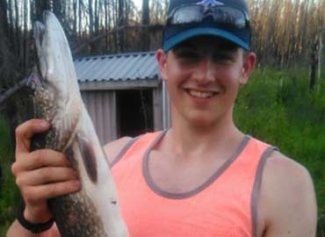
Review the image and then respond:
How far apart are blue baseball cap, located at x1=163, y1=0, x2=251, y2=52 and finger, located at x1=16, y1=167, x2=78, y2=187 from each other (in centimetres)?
51

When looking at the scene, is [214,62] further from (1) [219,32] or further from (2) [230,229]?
(2) [230,229]

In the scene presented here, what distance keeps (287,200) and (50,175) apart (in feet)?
2.11

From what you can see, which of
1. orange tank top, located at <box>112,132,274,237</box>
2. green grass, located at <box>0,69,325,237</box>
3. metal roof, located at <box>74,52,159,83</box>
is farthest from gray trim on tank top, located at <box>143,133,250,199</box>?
metal roof, located at <box>74,52,159,83</box>

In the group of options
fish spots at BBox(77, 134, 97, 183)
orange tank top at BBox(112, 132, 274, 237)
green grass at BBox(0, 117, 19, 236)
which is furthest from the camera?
green grass at BBox(0, 117, 19, 236)

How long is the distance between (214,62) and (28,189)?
629mm

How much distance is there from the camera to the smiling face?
72.4 inches

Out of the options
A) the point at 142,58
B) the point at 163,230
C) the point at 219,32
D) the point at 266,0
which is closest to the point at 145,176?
the point at 163,230

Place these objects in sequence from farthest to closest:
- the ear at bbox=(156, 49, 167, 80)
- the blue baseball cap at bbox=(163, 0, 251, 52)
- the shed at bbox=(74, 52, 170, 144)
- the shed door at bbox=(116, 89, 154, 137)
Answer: the shed door at bbox=(116, 89, 154, 137), the shed at bbox=(74, 52, 170, 144), the ear at bbox=(156, 49, 167, 80), the blue baseball cap at bbox=(163, 0, 251, 52)

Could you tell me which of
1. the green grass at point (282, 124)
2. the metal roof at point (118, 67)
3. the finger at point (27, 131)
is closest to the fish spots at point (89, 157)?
the finger at point (27, 131)

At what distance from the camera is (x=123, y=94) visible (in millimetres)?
6828

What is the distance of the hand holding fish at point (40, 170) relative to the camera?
65.8 inches

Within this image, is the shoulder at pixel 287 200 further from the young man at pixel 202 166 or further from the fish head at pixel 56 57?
the fish head at pixel 56 57

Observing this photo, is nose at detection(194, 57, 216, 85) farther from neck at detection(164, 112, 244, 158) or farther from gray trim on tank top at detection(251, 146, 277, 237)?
gray trim on tank top at detection(251, 146, 277, 237)

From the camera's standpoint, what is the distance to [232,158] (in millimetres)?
1870
